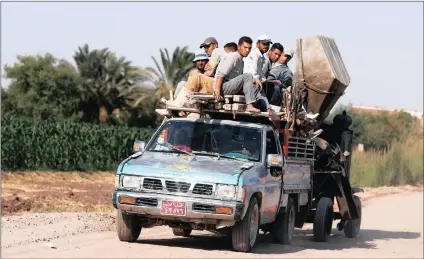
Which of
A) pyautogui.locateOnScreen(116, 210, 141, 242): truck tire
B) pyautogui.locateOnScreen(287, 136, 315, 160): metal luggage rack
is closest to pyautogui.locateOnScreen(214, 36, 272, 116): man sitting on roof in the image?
pyautogui.locateOnScreen(287, 136, 315, 160): metal luggage rack

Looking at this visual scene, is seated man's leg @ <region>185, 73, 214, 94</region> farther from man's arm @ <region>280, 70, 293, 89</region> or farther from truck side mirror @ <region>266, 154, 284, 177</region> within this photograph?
man's arm @ <region>280, 70, 293, 89</region>

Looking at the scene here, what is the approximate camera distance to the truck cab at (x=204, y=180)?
12.4 metres

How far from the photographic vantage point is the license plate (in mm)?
12367

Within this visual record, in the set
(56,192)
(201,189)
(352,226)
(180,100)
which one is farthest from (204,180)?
(56,192)

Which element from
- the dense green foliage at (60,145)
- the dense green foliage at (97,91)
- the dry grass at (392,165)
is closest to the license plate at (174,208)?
the dense green foliage at (60,145)

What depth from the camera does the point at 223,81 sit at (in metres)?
14.1

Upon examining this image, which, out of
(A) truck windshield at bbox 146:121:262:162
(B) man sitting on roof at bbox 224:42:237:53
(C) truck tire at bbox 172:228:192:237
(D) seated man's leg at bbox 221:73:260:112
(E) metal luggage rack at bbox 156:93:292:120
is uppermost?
(B) man sitting on roof at bbox 224:42:237:53

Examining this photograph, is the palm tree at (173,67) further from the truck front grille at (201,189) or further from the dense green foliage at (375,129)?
the truck front grille at (201,189)

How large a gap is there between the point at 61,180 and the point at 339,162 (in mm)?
19651

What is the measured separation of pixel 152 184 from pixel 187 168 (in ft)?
1.70

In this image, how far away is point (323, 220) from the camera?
16.9 metres

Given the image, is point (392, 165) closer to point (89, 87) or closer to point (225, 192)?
point (89, 87)

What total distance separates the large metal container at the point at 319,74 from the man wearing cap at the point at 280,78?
1.13m

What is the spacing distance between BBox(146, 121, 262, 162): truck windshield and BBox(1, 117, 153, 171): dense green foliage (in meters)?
22.2
